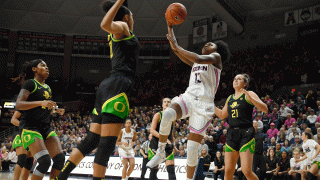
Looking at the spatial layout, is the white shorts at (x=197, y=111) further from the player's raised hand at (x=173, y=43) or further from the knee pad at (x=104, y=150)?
the knee pad at (x=104, y=150)

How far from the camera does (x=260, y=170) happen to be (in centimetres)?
920

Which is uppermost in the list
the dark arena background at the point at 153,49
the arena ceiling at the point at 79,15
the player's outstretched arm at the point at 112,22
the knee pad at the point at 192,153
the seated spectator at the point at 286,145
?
the arena ceiling at the point at 79,15

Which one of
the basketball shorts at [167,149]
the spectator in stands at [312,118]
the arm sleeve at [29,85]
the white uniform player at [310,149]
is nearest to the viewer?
the arm sleeve at [29,85]

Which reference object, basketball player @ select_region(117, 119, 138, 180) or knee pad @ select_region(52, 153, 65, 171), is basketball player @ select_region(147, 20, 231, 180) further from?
basketball player @ select_region(117, 119, 138, 180)

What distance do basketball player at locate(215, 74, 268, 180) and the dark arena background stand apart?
873 centimetres

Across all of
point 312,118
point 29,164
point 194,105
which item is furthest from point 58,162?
point 312,118

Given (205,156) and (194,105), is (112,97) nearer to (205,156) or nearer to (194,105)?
(194,105)

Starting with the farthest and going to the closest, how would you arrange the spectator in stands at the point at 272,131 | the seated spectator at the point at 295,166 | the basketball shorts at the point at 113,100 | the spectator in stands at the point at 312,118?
the spectator in stands at the point at 272,131
the spectator in stands at the point at 312,118
the seated spectator at the point at 295,166
the basketball shorts at the point at 113,100

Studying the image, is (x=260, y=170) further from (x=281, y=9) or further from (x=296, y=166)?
(x=281, y=9)

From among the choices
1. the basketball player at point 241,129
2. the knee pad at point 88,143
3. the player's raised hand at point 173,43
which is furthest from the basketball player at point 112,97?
the basketball player at point 241,129

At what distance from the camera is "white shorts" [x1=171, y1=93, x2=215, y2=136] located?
13.4 ft

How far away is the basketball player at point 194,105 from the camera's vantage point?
3.96m

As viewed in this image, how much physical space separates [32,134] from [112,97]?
6.28ft

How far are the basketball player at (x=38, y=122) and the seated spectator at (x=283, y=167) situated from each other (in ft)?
23.9
